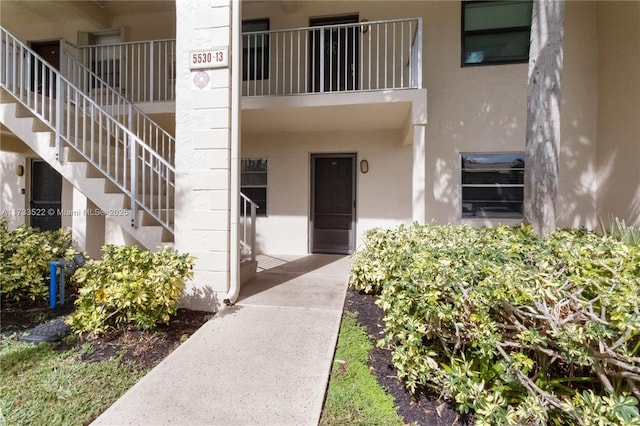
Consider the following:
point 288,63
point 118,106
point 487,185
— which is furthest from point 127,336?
point 487,185

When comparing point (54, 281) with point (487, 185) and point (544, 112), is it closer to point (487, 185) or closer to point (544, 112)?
point (544, 112)

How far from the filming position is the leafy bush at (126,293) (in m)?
3.24

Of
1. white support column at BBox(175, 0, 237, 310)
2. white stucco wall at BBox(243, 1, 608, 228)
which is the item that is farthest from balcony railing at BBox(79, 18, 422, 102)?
white support column at BBox(175, 0, 237, 310)

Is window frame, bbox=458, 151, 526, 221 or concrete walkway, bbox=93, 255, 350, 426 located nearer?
concrete walkway, bbox=93, 255, 350, 426

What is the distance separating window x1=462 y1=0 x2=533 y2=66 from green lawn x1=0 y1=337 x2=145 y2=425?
721cm

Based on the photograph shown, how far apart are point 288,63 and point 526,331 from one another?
21.9ft

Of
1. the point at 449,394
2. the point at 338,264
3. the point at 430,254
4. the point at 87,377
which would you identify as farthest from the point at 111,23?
the point at 449,394

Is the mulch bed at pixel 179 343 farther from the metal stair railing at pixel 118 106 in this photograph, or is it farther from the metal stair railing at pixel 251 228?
the metal stair railing at pixel 118 106

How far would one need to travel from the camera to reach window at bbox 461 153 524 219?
6305mm

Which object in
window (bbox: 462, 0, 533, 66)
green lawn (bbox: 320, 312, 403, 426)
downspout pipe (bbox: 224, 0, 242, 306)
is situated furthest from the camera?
window (bbox: 462, 0, 533, 66)

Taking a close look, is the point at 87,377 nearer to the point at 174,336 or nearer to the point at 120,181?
the point at 174,336

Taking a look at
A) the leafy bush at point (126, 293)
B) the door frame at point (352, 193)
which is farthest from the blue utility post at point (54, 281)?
the door frame at point (352, 193)

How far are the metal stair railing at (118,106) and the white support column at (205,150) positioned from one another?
2.50 meters

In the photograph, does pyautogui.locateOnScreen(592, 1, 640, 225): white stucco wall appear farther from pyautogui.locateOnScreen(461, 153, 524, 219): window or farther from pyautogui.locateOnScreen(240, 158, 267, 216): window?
pyautogui.locateOnScreen(240, 158, 267, 216): window
